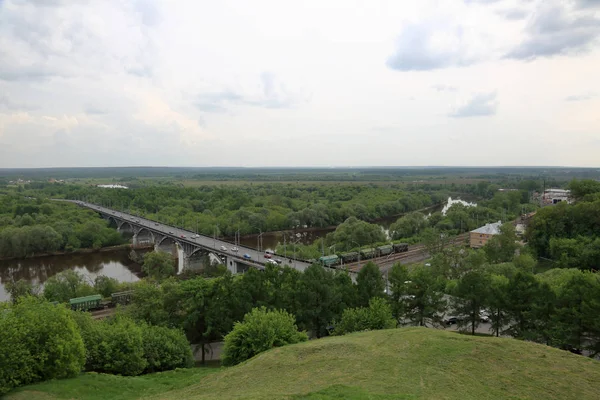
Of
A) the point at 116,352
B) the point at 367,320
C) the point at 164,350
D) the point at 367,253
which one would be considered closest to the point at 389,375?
the point at 367,320

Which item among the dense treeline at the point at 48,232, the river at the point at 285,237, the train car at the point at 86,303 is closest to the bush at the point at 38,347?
the train car at the point at 86,303

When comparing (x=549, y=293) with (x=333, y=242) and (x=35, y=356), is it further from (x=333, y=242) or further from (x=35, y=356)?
(x=333, y=242)

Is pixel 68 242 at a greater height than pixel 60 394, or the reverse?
pixel 60 394

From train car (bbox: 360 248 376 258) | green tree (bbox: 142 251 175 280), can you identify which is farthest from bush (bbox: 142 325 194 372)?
train car (bbox: 360 248 376 258)

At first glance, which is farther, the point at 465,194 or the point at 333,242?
the point at 465,194

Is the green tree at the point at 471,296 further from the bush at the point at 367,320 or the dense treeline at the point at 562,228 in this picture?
the dense treeline at the point at 562,228

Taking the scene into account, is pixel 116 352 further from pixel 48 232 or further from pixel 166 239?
pixel 48 232

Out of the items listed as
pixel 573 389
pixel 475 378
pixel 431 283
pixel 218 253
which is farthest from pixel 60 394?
pixel 218 253
